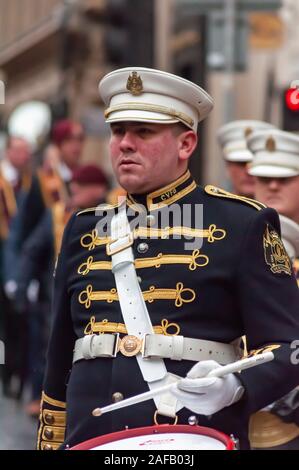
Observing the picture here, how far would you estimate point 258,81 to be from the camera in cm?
2078

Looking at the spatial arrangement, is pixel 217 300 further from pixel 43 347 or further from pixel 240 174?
pixel 43 347

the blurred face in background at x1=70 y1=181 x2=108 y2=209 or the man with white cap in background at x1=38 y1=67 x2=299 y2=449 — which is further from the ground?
the blurred face in background at x1=70 y1=181 x2=108 y2=209

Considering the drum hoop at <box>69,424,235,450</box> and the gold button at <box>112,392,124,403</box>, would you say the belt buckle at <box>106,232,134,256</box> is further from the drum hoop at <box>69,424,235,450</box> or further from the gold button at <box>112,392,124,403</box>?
the drum hoop at <box>69,424,235,450</box>

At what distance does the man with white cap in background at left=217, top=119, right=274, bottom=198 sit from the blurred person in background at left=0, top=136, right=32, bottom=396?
292 cm

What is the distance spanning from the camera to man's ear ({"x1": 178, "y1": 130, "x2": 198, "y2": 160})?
514cm

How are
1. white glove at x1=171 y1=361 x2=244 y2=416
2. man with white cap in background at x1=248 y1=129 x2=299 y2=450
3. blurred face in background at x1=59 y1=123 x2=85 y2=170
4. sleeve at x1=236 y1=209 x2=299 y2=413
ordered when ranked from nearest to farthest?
white glove at x1=171 y1=361 x2=244 y2=416, sleeve at x1=236 y1=209 x2=299 y2=413, man with white cap in background at x1=248 y1=129 x2=299 y2=450, blurred face in background at x1=59 y1=123 x2=85 y2=170

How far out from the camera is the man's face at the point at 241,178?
8.46 meters

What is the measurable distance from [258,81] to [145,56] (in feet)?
12.0

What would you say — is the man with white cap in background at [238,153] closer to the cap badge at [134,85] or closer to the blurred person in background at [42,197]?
the blurred person in background at [42,197]

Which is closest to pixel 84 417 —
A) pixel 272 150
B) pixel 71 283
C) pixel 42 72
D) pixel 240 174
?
pixel 71 283

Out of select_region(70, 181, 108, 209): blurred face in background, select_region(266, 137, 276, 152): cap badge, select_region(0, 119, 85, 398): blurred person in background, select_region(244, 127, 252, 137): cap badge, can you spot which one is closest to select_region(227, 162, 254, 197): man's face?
select_region(244, 127, 252, 137): cap badge

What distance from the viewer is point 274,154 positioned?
7301 mm
